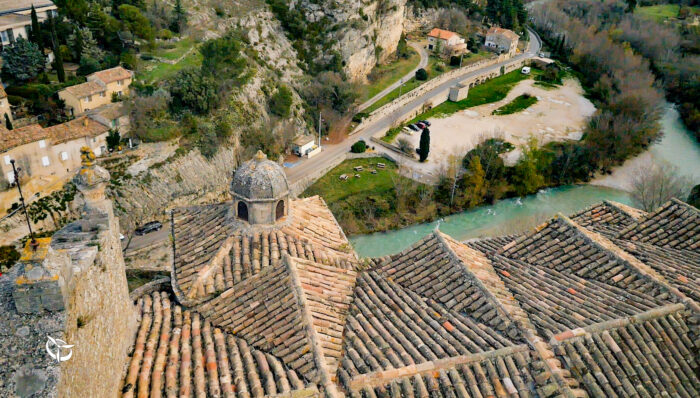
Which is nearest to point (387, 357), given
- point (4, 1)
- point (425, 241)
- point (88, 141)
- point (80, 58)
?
point (425, 241)

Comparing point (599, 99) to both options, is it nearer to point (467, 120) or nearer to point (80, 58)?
point (467, 120)

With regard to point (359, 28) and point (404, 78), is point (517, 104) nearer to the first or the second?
point (404, 78)

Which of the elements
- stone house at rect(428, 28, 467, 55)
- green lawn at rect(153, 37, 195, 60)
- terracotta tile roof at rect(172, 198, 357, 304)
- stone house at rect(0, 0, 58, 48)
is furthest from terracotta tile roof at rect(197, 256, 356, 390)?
stone house at rect(428, 28, 467, 55)

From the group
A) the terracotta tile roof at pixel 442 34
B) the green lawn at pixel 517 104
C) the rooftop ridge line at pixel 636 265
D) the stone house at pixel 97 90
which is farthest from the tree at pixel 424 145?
the terracotta tile roof at pixel 442 34

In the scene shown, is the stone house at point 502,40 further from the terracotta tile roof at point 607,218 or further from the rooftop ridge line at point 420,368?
the rooftop ridge line at point 420,368

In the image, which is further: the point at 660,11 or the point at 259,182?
the point at 660,11

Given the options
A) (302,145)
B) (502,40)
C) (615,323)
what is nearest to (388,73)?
(502,40)
